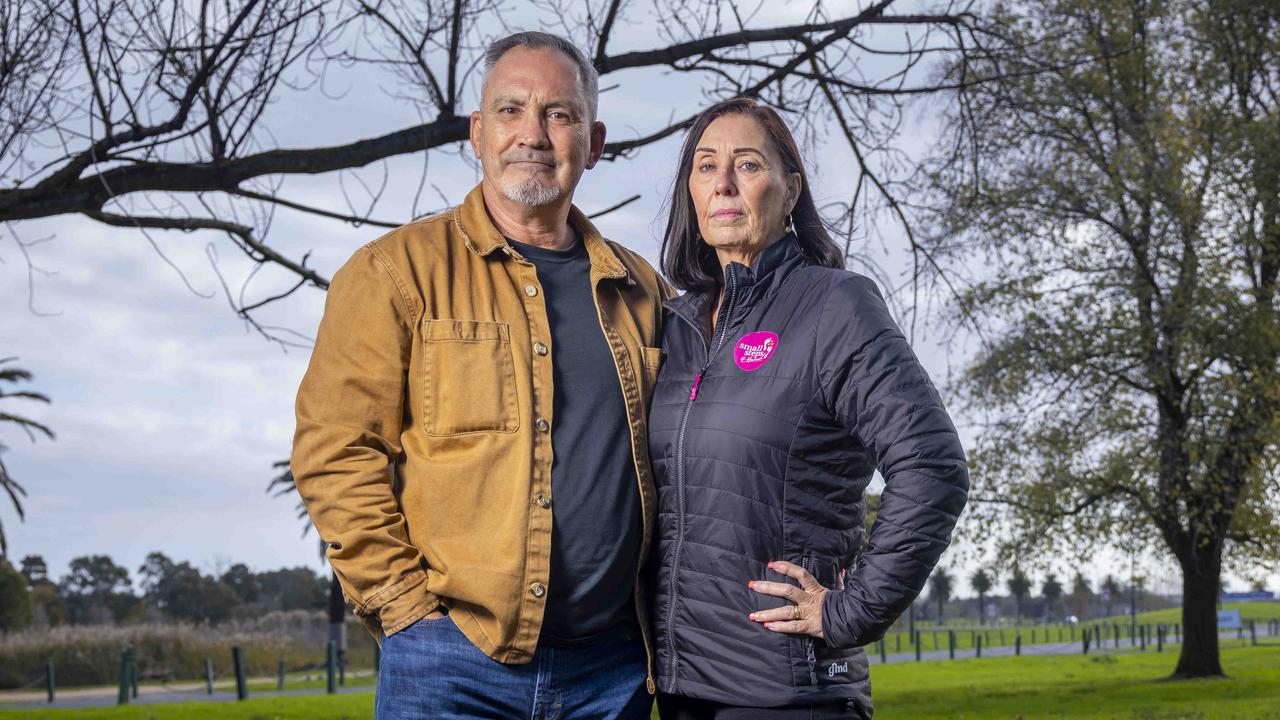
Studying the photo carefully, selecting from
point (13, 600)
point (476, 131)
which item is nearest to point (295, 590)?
point (13, 600)

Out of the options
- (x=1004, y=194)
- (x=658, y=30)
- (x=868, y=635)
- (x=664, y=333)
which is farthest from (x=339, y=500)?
(x=1004, y=194)

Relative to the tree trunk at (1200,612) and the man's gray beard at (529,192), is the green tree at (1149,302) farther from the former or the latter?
the man's gray beard at (529,192)

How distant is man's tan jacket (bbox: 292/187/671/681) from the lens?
9.34 ft

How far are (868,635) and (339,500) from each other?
4.24 feet

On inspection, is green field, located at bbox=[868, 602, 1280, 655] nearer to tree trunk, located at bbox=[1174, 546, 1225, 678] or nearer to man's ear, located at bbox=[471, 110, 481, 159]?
tree trunk, located at bbox=[1174, 546, 1225, 678]

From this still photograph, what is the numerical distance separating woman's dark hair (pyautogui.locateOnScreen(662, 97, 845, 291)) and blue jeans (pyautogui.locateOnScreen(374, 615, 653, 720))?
112 cm

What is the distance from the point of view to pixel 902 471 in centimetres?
271

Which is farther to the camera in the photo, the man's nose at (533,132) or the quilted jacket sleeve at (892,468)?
the man's nose at (533,132)

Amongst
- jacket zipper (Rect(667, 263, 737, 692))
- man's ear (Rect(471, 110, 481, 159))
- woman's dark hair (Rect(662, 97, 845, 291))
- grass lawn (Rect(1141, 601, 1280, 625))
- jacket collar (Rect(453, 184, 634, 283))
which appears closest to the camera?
jacket zipper (Rect(667, 263, 737, 692))

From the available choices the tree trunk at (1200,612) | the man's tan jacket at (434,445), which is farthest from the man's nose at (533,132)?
the tree trunk at (1200,612)

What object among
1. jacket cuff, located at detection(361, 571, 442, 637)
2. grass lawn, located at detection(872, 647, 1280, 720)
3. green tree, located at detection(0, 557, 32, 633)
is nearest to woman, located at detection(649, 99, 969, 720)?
jacket cuff, located at detection(361, 571, 442, 637)

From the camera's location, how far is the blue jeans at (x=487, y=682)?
2.85 m

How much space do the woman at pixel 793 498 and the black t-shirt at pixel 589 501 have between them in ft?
0.32

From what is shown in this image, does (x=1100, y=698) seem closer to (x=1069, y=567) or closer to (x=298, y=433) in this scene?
(x=1069, y=567)
